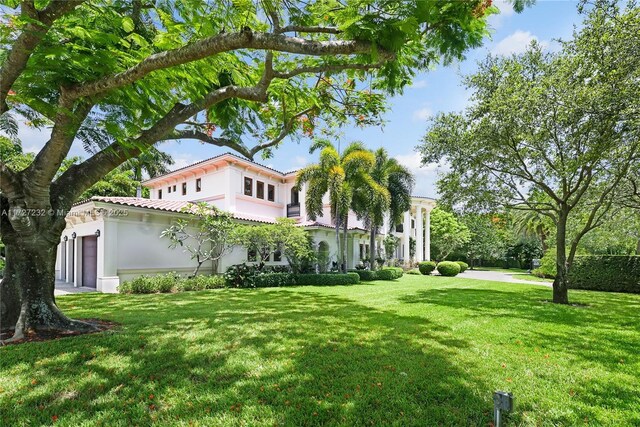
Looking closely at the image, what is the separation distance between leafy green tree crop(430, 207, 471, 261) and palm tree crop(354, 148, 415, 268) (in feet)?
59.1

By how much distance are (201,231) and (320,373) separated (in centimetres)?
1299

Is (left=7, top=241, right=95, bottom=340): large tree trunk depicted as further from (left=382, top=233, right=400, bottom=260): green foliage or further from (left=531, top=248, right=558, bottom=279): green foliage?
(left=531, top=248, right=558, bottom=279): green foliage

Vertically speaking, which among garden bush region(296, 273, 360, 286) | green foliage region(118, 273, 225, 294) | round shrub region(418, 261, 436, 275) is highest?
green foliage region(118, 273, 225, 294)

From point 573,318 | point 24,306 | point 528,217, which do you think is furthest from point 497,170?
point 528,217

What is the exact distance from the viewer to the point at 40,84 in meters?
5.07

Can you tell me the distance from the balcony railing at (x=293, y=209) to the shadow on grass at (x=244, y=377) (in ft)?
58.3

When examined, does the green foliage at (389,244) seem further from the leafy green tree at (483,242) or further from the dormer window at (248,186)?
the leafy green tree at (483,242)

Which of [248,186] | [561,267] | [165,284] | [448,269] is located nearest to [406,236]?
[448,269]

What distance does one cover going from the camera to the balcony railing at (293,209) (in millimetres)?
25031

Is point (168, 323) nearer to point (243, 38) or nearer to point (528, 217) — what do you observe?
point (243, 38)

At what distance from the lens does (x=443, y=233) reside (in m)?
40.6

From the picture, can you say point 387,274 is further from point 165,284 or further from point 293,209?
point 165,284

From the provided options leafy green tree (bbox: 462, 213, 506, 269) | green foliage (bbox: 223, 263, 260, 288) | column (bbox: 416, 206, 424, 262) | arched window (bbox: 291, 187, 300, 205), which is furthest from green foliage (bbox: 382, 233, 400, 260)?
leafy green tree (bbox: 462, 213, 506, 269)

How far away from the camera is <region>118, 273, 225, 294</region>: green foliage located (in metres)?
13.0
